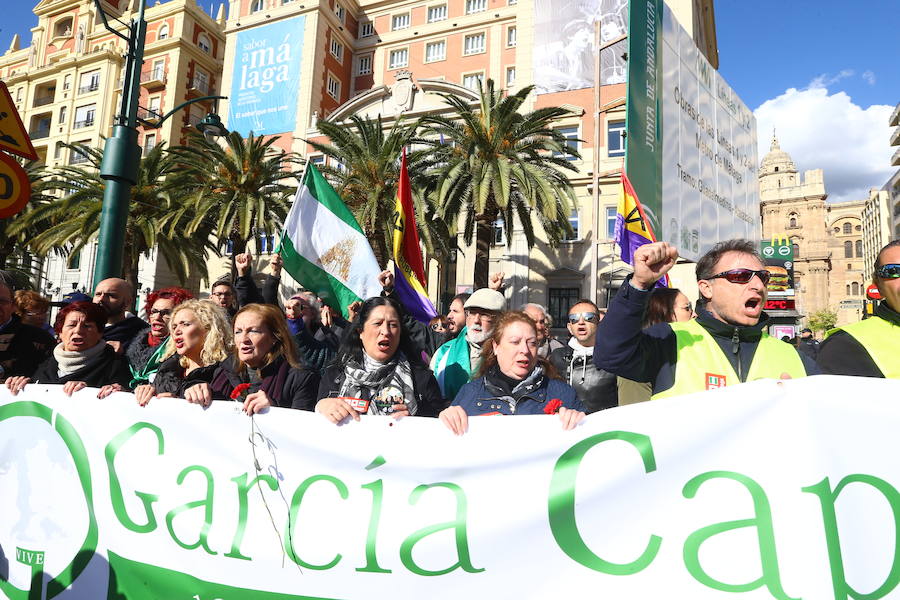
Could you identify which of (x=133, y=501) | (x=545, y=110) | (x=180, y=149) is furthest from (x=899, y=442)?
(x=180, y=149)

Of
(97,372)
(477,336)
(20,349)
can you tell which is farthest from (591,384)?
(20,349)

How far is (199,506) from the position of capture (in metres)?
2.54

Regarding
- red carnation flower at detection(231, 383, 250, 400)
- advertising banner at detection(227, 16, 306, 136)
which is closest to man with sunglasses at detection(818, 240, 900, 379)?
red carnation flower at detection(231, 383, 250, 400)

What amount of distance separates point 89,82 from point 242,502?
48845 mm

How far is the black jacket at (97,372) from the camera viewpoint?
316cm

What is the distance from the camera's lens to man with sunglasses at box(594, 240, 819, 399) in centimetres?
221

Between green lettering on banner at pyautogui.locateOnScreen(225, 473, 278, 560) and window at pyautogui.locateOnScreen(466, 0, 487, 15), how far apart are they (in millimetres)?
37792

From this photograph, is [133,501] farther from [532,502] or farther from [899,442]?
[899,442]

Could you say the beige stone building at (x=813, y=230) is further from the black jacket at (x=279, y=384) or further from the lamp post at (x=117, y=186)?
the black jacket at (x=279, y=384)

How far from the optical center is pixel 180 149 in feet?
66.7

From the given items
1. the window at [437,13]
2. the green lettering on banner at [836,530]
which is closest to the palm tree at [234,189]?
the green lettering on banner at [836,530]

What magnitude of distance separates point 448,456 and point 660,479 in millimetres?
794

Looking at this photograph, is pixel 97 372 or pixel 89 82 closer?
pixel 97 372

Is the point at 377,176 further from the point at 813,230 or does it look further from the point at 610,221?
the point at 813,230
